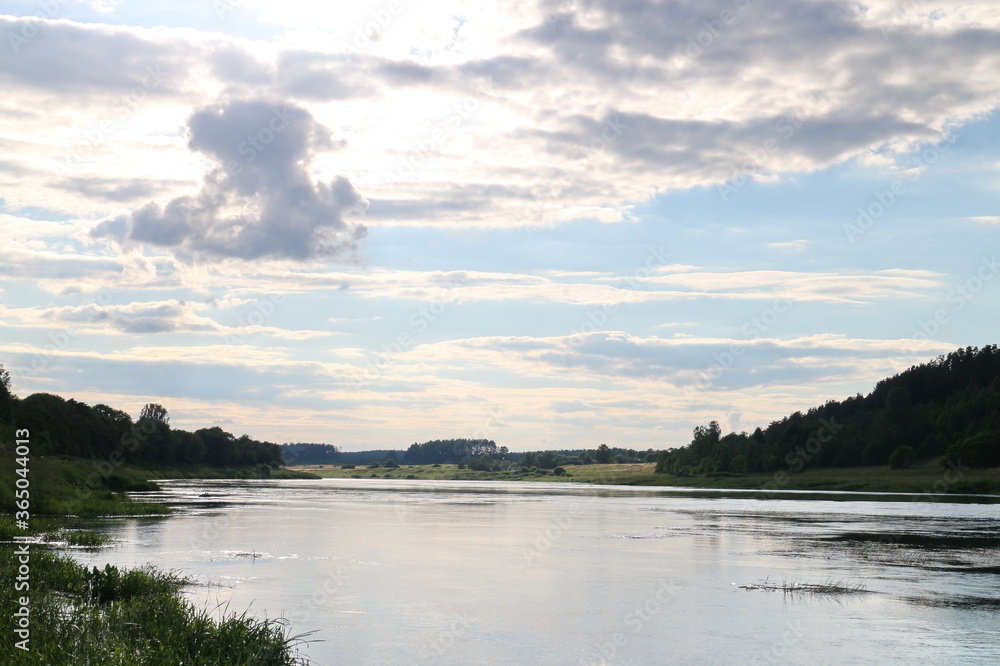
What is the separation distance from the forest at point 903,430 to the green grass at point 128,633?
130134 millimetres

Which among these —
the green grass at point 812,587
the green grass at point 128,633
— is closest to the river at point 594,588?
the green grass at point 812,587

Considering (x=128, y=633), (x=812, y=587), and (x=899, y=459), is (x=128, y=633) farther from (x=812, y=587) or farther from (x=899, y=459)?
(x=899, y=459)

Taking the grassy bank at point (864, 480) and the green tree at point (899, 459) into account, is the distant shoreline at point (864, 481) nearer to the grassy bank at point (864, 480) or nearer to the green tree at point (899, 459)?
the grassy bank at point (864, 480)

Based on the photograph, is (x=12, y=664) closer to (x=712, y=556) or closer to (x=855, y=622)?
(x=855, y=622)

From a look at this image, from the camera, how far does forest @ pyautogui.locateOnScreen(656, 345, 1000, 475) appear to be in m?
144

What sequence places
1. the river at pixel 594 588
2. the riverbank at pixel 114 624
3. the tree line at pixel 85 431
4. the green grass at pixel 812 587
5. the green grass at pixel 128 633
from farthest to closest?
the tree line at pixel 85 431
the green grass at pixel 812 587
the river at pixel 594 588
the riverbank at pixel 114 624
the green grass at pixel 128 633

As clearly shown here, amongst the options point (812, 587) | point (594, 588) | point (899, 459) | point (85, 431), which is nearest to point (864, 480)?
point (899, 459)

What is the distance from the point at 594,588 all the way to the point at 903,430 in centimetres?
15140

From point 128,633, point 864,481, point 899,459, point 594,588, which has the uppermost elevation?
point 128,633

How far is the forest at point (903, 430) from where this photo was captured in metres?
144

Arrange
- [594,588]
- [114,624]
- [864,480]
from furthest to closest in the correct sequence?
1. [864,480]
2. [594,588]
3. [114,624]

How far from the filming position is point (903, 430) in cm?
15962

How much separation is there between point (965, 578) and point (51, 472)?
5596 centimetres

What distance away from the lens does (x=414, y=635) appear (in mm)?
20375
